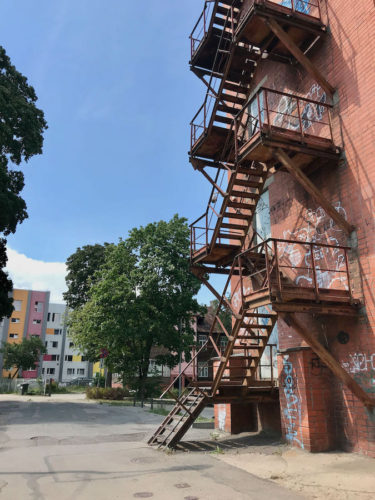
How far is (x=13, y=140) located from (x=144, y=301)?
12725 mm

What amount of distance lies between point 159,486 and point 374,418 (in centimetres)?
434

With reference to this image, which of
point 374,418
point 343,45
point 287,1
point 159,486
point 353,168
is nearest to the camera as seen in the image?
point 159,486

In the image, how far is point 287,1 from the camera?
1185 cm

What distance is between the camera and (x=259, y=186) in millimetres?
10672

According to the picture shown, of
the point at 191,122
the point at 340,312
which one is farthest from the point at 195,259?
the point at 340,312

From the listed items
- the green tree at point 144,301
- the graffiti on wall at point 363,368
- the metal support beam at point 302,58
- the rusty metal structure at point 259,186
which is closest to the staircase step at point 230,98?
the rusty metal structure at point 259,186

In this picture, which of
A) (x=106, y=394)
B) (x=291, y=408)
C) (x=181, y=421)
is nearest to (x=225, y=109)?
(x=291, y=408)

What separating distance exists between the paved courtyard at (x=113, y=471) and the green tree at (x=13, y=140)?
11.7 m

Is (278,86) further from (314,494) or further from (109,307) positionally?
(109,307)

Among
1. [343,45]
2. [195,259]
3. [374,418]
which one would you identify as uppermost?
[343,45]

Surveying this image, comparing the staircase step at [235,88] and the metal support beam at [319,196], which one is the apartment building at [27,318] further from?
the metal support beam at [319,196]

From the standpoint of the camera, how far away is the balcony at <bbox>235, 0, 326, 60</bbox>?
9648 mm

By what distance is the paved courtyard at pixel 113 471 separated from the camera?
19.5 feet

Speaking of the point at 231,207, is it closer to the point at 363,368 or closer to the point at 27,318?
the point at 363,368
